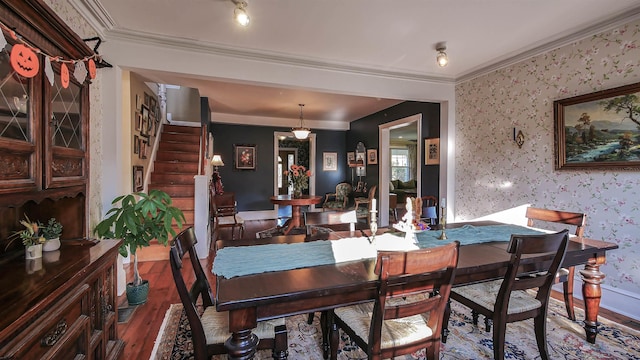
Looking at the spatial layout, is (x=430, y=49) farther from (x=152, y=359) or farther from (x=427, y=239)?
(x=152, y=359)

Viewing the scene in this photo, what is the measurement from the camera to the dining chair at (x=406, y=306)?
4.14 ft

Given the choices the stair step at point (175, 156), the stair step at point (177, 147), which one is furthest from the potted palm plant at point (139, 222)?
the stair step at point (177, 147)

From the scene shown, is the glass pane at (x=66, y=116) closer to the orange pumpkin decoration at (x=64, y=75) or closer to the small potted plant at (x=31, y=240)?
the orange pumpkin decoration at (x=64, y=75)

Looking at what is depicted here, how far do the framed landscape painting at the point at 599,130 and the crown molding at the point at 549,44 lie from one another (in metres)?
0.55

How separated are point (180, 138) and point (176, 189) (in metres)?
1.66

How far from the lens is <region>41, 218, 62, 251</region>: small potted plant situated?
1.60 m

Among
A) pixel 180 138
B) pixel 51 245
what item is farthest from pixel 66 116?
pixel 180 138

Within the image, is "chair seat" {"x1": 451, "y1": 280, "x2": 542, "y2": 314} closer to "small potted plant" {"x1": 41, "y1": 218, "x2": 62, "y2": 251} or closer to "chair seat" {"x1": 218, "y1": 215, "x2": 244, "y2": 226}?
"small potted plant" {"x1": 41, "y1": 218, "x2": 62, "y2": 251}

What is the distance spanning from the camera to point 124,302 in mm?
2783

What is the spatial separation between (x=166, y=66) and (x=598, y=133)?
4.08 metres

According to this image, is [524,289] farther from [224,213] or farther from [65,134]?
[224,213]

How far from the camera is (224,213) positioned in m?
5.26

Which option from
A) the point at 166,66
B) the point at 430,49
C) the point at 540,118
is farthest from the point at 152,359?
the point at 540,118

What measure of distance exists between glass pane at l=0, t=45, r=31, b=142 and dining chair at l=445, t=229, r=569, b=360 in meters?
2.34
